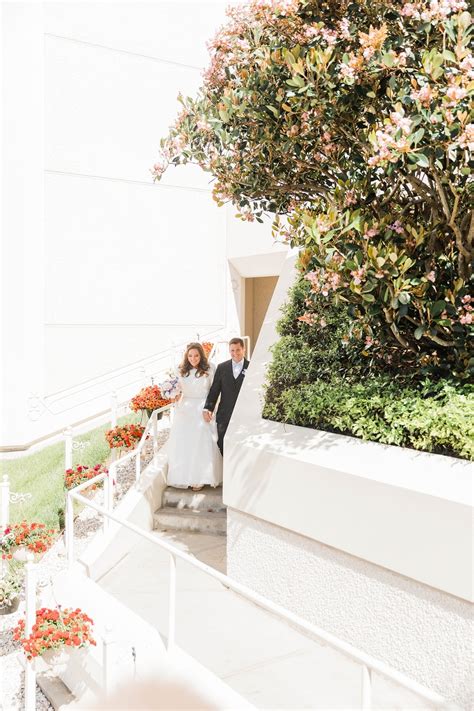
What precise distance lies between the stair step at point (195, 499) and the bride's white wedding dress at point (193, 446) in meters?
0.09

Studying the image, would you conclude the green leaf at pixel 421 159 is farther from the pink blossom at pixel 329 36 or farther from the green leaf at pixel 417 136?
the pink blossom at pixel 329 36

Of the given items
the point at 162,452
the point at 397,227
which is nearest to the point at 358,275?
the point at 397,227

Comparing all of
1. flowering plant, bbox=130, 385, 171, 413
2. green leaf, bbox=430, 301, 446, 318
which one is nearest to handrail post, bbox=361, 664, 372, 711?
green leaf, bbox=430, 301, 446, 318

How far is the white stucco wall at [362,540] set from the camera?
3.98 m

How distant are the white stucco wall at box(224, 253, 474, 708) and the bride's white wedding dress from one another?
158 cm

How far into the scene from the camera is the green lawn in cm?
1056

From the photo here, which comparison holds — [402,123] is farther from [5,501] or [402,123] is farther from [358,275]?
[5,501]

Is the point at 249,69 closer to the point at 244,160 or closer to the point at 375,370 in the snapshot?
the point at 244,160

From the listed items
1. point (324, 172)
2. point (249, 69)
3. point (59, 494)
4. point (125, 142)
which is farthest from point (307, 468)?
point (125, 142)

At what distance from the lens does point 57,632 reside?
17.5 feet

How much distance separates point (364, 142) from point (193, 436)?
4.04m

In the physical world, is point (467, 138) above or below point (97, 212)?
below

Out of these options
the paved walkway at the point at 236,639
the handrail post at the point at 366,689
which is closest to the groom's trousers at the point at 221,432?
the paved walkway at the point at 236,639

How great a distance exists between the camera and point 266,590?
5.44m
